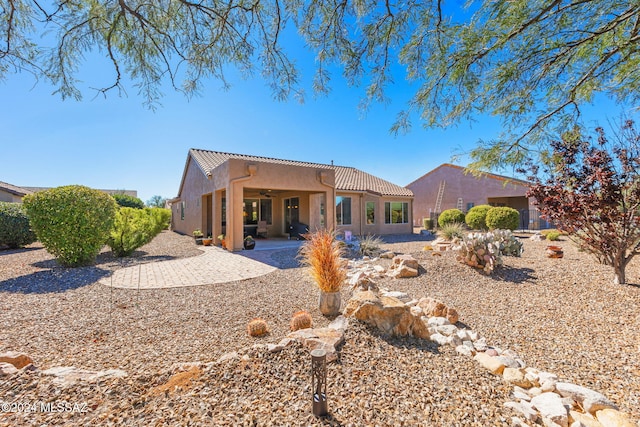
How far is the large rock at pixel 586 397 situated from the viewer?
223 cm

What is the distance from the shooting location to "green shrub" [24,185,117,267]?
7113 mm

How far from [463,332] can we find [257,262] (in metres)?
6.51

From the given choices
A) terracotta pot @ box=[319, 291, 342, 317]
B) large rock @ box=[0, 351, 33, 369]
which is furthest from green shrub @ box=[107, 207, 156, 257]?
terracotta pot @ box=[319, 291, 342, 317]

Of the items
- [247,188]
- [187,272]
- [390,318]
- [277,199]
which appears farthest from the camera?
[277,199]

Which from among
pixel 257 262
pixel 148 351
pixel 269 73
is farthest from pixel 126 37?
pixel 257 262

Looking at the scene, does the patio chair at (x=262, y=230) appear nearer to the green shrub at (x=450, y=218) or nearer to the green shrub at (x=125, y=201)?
the green shrub at (x=450, y=218)

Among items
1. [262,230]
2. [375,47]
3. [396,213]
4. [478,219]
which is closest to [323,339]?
[375,47]

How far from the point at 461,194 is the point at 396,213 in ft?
37.4

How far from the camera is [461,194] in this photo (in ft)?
84.4

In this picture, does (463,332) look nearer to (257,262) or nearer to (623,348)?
(623,348)

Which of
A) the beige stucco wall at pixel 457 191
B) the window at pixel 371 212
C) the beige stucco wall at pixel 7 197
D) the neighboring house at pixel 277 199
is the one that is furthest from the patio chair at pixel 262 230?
the beige stucco wall at pixel 7 197

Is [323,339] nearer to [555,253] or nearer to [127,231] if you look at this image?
[555,253]

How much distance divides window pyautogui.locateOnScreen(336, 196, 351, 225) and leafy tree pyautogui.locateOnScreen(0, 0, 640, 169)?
10728mm

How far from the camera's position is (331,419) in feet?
6.27
